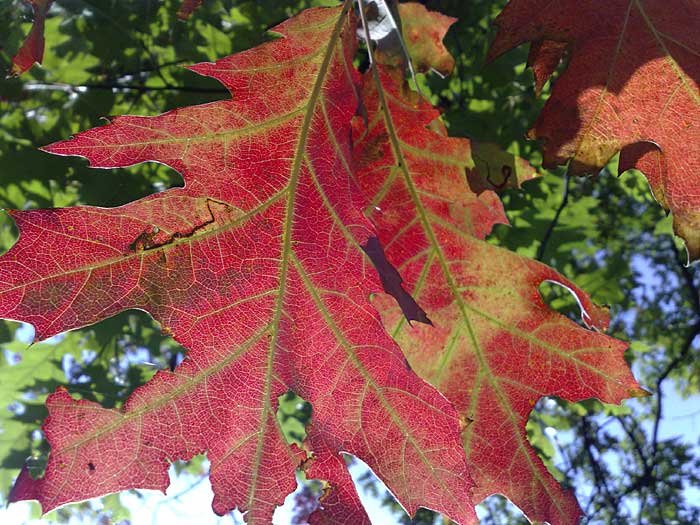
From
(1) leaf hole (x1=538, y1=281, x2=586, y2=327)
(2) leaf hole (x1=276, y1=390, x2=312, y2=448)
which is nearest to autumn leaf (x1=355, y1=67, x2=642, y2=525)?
(1) leaf hole (x1=538, y1=281, x2=586, y2=327)

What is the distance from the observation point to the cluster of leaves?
0.61 meters

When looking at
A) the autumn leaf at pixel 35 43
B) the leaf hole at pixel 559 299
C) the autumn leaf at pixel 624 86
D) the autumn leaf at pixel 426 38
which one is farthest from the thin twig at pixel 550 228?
the autumn leaf at pixel 35 43

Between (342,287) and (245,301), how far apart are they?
0.11 metres

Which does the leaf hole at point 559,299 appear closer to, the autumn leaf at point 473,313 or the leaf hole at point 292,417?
the leaf hole at point 292,417

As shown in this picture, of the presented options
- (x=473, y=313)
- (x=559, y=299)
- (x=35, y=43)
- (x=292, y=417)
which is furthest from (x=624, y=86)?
(x=292, y=417)

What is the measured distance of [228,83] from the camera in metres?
0.68

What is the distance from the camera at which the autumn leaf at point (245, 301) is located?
1.98ft

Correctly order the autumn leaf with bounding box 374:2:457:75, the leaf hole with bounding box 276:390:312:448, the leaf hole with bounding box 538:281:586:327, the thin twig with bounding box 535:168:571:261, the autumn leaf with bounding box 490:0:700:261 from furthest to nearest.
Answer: the leaf hole with bounding box 276:390:312:448, the leaf hole with bounding box 538:281:586:327, the thin twig with bounding box 535:168:571:261, the autumn leaf with bounding box 374:2:457:75, the autumn leaf with bounding box 490:0:700:261

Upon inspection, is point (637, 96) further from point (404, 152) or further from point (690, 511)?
point (690, 511)

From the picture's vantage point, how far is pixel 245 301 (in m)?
0.67

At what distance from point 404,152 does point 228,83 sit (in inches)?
11.6

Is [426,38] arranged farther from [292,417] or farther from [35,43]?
[292,417]

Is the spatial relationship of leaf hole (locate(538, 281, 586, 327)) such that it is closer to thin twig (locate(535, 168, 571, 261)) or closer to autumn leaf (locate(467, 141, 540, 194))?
thin twig (locate(535, 168, 571, 261))

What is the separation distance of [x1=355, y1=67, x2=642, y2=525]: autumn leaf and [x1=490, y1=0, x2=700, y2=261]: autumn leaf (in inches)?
6.6
